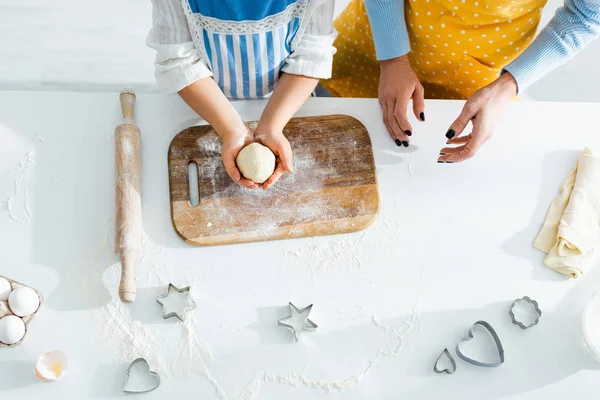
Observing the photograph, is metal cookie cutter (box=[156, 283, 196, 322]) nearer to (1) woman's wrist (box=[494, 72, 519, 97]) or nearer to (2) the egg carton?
(2) the egg carton

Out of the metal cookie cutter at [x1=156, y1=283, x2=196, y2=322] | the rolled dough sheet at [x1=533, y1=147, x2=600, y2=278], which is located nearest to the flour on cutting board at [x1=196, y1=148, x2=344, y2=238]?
the metal cookie cutter at [x1=156, y1=283, x2=196, y2=322]

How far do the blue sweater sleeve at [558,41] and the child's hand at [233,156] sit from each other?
460 millimetres

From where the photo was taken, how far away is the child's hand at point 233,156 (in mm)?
785

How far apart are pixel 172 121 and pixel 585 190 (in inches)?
A: 26.4

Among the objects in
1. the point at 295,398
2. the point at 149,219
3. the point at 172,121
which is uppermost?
the point at 172,121

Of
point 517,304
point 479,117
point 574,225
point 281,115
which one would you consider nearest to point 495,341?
point 517,304

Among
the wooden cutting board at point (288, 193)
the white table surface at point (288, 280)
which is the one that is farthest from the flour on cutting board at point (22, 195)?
the wooden cutting board at point (288, 193)

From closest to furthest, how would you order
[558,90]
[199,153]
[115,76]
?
[199,153], [115,76], [558,90]

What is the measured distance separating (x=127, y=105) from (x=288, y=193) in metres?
0.28

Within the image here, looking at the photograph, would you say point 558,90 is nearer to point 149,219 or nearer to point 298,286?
point 298,286

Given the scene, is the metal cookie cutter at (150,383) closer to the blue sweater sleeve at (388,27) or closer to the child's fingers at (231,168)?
the child's fingers at (231,168)

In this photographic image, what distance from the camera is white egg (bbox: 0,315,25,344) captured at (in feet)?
2.26

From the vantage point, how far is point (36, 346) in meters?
0.72

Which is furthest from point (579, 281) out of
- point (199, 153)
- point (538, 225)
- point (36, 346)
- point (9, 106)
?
point (9, 106)
